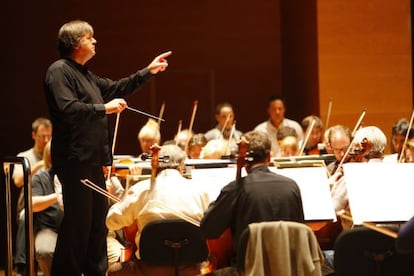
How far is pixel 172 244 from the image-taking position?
426 cm

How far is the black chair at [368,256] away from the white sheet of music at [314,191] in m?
0.65

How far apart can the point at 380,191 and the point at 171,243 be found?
4.14ft

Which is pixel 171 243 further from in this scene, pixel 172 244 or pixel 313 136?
pixel 313 136

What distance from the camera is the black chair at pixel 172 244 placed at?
4.25 meters

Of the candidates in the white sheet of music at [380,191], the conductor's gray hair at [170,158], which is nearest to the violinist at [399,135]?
the white sheet of music at [380,191]

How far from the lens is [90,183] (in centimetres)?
399

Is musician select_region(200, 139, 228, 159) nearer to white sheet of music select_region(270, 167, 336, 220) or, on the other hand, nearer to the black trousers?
white sheet of music select_region(270, 167, 336, 220)

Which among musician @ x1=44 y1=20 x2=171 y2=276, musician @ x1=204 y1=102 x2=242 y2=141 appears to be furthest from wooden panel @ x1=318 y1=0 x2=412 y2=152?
musician @ x1=44 y1=20 x2=171 y2=276

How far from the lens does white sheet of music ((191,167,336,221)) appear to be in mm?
4547

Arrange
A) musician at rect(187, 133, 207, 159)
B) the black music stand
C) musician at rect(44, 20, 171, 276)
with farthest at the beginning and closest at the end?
musician at rect(187, 133, 207, 159) < musician at rect(44, 20, 171, 276) < the black music stand

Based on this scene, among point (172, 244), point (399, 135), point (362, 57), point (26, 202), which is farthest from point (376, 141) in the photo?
point (362, 57)

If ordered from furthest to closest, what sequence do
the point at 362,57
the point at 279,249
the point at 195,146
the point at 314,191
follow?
1. the point at 362,57
2. the point at 195,146
3. the point at 314,191
4. the point at 279,249

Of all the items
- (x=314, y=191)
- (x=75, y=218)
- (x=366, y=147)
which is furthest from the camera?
(x=366, y=147)

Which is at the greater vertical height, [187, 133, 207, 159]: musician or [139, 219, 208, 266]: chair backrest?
[187, 133, 207, 159]: musician
